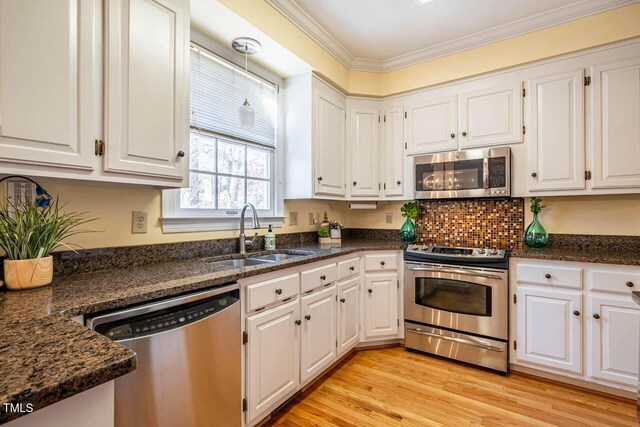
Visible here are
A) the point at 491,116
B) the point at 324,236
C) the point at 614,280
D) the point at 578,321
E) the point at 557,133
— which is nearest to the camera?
the point at 614,280

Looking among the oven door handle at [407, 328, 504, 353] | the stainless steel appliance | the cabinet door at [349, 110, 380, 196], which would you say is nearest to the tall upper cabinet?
the cabinet door at [349, 110, 380, 196]

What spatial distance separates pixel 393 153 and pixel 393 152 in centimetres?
1

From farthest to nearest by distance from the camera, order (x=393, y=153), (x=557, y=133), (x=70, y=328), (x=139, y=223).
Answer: (x=393, y=153), (x=557, y=133), (x=139, y=223), (x=70, y=328)

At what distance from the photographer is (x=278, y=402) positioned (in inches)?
71.7

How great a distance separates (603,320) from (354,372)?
1.71 m

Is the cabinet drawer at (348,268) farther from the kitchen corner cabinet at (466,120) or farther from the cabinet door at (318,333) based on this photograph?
the kitchen corner cabinet at (466,120)

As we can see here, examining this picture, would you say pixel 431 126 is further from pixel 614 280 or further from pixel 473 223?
pixel 614 280

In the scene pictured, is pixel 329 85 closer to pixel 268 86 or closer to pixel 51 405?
pixel 268 86

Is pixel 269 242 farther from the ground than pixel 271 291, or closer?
farther from the ground

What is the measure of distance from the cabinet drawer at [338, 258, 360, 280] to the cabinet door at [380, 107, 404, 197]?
892 mm

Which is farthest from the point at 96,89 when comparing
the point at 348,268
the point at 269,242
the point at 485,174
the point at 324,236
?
the point at 485,174

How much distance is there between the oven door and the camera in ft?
7.72

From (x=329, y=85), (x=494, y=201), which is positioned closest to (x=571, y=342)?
(x=494, y=201)

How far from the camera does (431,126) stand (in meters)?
2.91
